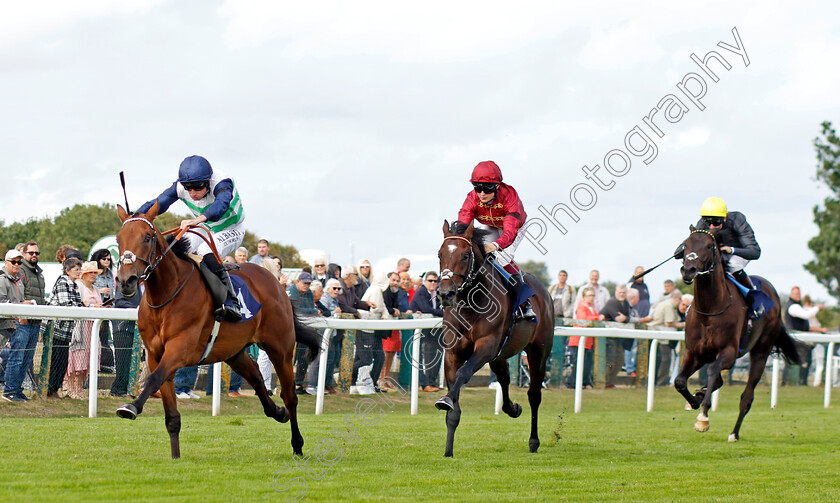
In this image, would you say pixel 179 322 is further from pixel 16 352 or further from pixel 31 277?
pixel 31 277

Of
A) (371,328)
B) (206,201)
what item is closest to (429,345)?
(371,328)

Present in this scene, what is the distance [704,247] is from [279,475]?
5.00 m

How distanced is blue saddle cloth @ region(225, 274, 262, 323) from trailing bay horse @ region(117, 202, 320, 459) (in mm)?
75

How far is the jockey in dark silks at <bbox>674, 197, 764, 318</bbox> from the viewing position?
31.7 ft

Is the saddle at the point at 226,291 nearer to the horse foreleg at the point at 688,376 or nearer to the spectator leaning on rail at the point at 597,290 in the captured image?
the horse foreleg at the point at 688,376

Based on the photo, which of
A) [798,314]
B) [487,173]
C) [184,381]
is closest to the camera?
[487,173]

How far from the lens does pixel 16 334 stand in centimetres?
883

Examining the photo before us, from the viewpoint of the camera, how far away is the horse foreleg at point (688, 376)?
9.12 meters

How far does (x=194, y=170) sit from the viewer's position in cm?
704

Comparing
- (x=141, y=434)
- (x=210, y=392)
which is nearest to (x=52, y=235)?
(x=210, y=392)

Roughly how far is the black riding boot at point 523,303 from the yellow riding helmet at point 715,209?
2.60m

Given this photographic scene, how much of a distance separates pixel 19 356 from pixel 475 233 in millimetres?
4262

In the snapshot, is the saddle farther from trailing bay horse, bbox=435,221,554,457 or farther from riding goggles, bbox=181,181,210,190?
trailing bay horse, bbox=435,221,554,457

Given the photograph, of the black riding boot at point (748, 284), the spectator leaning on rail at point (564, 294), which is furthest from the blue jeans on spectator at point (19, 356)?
the spectator leaning on rail at point (564, 294)
